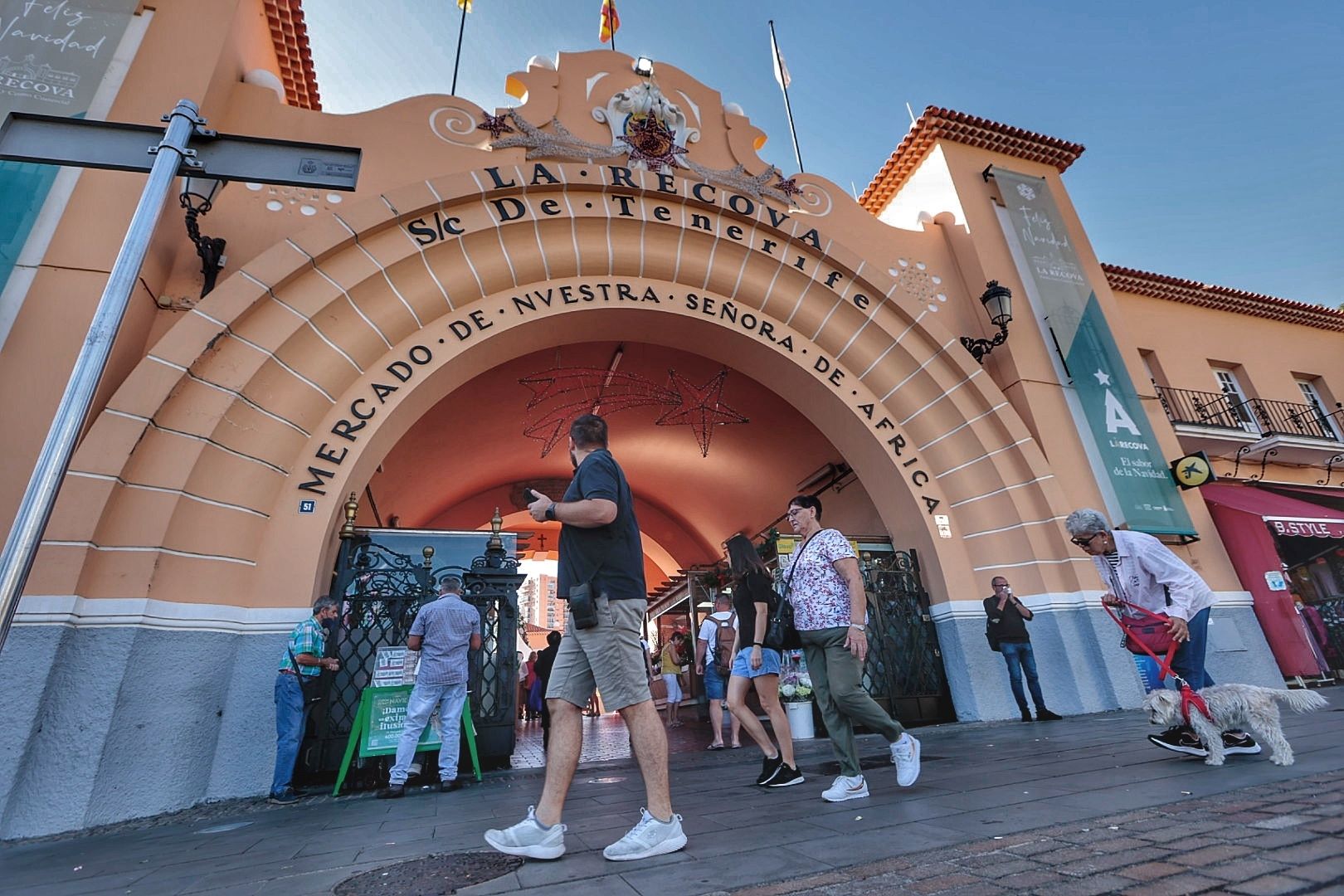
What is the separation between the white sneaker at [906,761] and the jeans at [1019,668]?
455cm

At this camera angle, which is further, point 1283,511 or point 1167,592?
point 1283,511

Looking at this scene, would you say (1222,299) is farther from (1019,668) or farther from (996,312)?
(1019,668)

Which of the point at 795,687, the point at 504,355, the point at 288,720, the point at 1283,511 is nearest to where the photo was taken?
the point at 288,720

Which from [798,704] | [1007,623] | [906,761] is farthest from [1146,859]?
[1007,623]

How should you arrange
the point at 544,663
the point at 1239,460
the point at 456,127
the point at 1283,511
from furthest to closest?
the point at 1239,460 → the point at 544,663 → the point at 1283,511 → the point at 456,127

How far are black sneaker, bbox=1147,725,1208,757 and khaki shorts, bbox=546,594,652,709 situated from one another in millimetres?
3168

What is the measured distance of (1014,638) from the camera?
7.35 meters

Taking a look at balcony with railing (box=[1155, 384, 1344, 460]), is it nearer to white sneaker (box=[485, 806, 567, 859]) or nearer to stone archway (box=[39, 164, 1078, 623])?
stone archway (box=[39, 164, 1078, 623])

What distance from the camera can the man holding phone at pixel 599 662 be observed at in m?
2.56

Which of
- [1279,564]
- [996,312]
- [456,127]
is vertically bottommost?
[1279,564]

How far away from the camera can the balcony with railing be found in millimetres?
10883

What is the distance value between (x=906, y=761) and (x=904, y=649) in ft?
16.1

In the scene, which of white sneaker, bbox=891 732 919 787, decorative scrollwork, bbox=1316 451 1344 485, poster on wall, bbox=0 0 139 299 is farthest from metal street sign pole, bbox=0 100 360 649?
decorative scrollwork, bbox=1316 451 1344 485

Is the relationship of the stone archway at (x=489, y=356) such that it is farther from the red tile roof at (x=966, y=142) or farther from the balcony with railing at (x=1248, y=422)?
the balcony with railing at (x=1248, y=422)
